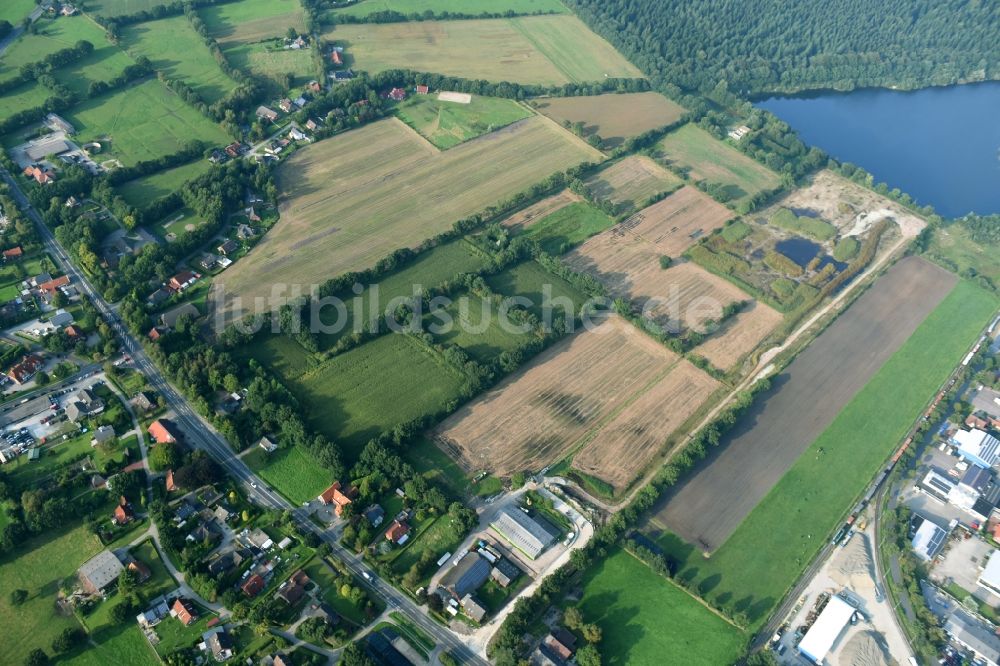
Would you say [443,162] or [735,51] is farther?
[735,51]

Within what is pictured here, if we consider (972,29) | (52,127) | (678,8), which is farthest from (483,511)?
(972,29)

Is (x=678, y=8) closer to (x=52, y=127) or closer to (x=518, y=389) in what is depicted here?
(x=518, y=389)

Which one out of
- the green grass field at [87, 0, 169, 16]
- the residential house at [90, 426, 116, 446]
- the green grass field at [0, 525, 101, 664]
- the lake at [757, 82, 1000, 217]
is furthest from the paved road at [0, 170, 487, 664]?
the lake at [757, 82, 1000, 217]

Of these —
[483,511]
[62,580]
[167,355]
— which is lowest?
[62,580]

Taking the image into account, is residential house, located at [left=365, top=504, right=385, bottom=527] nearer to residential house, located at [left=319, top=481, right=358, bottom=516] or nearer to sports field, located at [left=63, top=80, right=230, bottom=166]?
residential house, located at [left=319, top=481, right=358, bottom=516]

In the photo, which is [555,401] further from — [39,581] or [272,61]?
[272,61]
